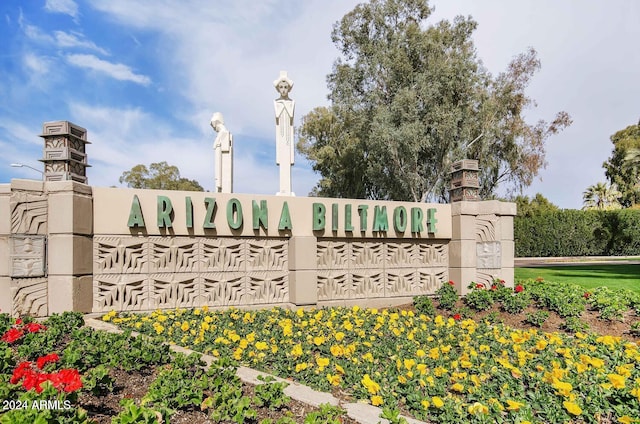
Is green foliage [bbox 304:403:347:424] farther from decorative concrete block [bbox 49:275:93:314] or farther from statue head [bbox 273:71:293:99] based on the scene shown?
statue head [bbox 273:71:293:99]

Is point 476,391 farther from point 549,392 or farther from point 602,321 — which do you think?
point 602,321

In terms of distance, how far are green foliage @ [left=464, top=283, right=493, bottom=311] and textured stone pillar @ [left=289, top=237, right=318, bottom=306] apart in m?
2.92

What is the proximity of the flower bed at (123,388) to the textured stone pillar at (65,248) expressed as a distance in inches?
66.9

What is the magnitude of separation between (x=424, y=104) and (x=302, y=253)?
1541cm

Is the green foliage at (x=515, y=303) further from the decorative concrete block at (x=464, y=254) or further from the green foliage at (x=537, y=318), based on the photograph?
the decorative concrete block at (x=464, y=254)

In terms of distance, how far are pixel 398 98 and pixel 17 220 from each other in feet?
57.1

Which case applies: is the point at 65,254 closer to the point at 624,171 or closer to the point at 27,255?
the point at 27,255

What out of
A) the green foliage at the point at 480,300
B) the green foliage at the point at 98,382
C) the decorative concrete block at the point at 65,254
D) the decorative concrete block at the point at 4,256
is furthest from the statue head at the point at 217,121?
the green foliage at the point at 98,382

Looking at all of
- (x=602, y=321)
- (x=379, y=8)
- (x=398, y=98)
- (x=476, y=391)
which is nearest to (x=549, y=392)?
(x=476, y=391)

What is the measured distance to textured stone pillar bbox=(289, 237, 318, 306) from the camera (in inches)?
313

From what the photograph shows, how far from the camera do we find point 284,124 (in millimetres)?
10867

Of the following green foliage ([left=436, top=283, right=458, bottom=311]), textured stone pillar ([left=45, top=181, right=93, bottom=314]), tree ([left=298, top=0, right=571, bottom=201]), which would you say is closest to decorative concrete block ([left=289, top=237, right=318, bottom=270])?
green foliage ([left=436, top=283, right=458, bottom=311])

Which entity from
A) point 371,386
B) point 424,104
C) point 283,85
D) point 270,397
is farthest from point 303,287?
point 424,104

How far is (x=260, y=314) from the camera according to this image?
682 cm
